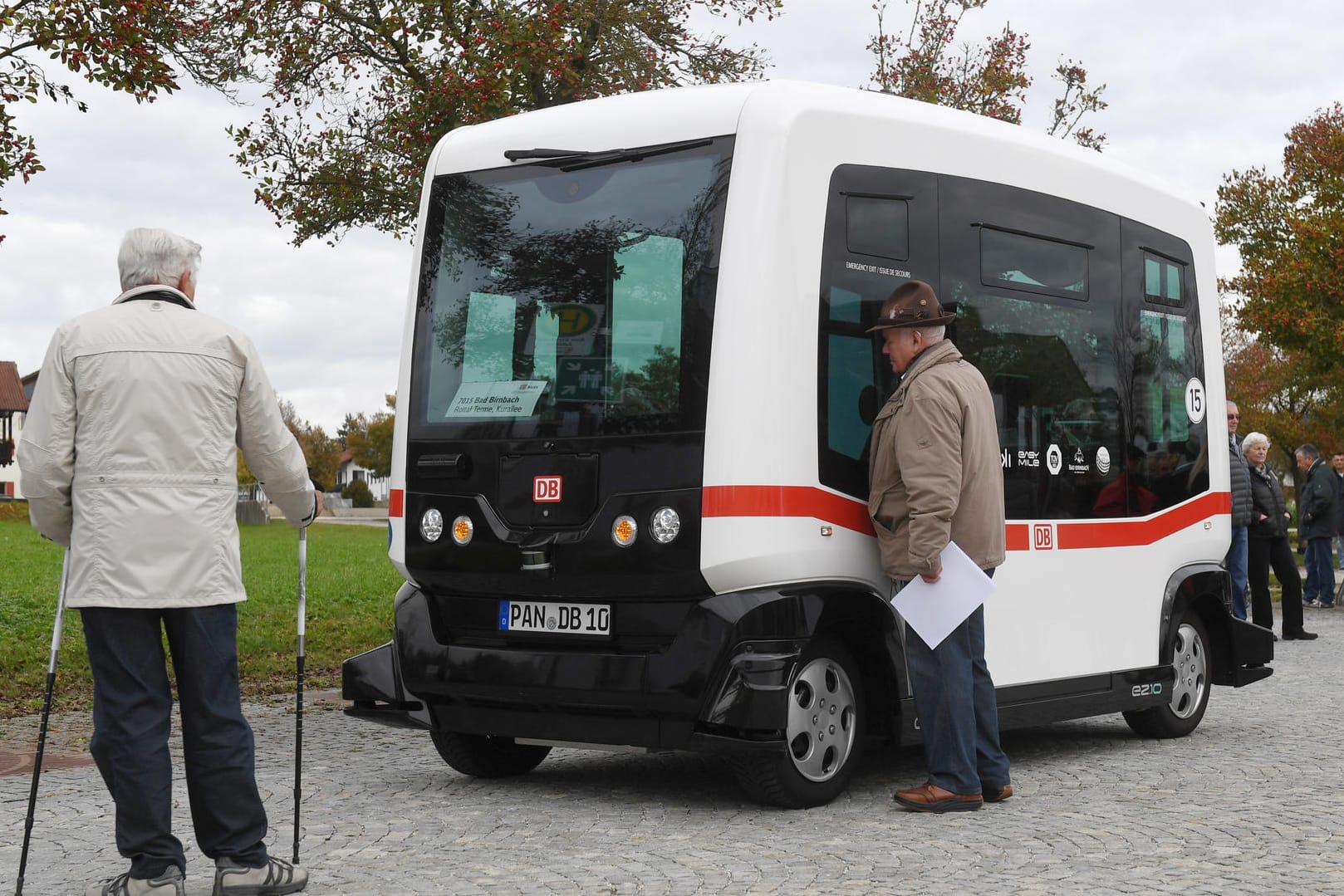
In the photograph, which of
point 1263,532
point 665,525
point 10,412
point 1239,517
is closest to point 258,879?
point 665,525

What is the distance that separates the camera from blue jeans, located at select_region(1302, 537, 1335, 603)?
60.9ft

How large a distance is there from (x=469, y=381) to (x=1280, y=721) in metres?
5.16

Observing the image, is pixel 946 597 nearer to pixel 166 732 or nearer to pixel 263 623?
pixel 166 732

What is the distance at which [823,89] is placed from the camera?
21.8 feet

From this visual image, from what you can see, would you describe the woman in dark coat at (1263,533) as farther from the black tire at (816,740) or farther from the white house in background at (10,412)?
the white house in background at (10,412)

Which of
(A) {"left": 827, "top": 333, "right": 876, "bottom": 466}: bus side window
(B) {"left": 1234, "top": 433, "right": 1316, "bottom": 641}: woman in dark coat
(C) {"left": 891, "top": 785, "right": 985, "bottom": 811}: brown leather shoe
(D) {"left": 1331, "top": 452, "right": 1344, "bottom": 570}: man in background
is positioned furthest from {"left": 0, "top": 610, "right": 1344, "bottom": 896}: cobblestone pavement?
(D) {"left": 1331, "top": 452, "right": 1344, "bottom": 570}: man in background

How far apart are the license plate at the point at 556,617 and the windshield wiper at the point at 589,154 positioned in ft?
5.90

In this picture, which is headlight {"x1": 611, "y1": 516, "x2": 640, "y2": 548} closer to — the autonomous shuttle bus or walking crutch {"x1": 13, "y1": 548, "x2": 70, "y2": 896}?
the autonomous shuttle bus

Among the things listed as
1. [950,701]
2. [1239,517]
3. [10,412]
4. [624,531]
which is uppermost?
[10,412]

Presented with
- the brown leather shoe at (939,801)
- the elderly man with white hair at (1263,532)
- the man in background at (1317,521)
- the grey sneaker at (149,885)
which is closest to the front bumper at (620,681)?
the brown leather shoe at (939,801)

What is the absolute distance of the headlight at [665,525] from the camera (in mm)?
6191

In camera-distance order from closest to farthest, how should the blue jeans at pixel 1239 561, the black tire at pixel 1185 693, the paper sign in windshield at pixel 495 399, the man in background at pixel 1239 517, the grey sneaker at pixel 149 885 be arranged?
the grey sneaker at pixel 149 885, the paper sign in windshield at pixel 495 399, the black tire at pixel 1185 693, the man in background at pixel 1239 517, the blue jeans at pixel 1239 561

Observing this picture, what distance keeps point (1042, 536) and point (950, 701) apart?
1380 mm

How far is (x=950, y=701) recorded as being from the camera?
6.36 meters
